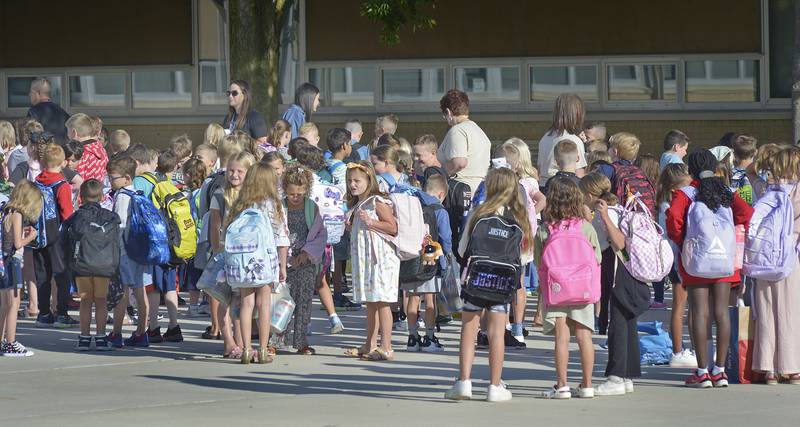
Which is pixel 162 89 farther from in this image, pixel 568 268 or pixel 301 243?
pixel 568 268

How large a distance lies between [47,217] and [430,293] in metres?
3.90

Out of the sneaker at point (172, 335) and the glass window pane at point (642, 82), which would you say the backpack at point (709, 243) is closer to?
the sneaker at point (172, 335)

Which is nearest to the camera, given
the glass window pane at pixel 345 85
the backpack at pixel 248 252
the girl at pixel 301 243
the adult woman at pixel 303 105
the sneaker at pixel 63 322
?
the backpack at pixel 248 252

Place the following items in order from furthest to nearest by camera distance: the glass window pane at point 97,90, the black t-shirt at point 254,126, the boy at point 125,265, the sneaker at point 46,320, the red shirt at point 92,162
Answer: the glass window pane at point 97,90 < the black t-shirt at point 254,126 < the red shirt at point 92,162 < the sneaker at point 46,320 < the boy at point 125,265

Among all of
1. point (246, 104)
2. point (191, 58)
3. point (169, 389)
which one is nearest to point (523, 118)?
point (191, 58)

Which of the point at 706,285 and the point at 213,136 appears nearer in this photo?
the point at 706,285

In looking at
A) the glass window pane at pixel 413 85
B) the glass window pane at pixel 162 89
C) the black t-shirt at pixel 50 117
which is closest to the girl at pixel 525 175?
the black t-shirt at pixel 50 117

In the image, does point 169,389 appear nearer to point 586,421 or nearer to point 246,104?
point 586,421

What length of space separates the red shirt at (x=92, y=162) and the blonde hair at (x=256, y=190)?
13.1 feet

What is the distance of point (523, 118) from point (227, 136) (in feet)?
34.2

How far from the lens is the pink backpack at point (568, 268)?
31.1ft

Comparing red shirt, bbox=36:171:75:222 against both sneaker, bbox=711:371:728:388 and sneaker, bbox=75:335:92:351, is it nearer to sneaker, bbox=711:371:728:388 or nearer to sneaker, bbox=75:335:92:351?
sneaker, bbox=75:335:92:351

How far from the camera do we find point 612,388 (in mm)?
9875

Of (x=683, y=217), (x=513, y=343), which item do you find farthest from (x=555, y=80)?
(x=683, y=217)
